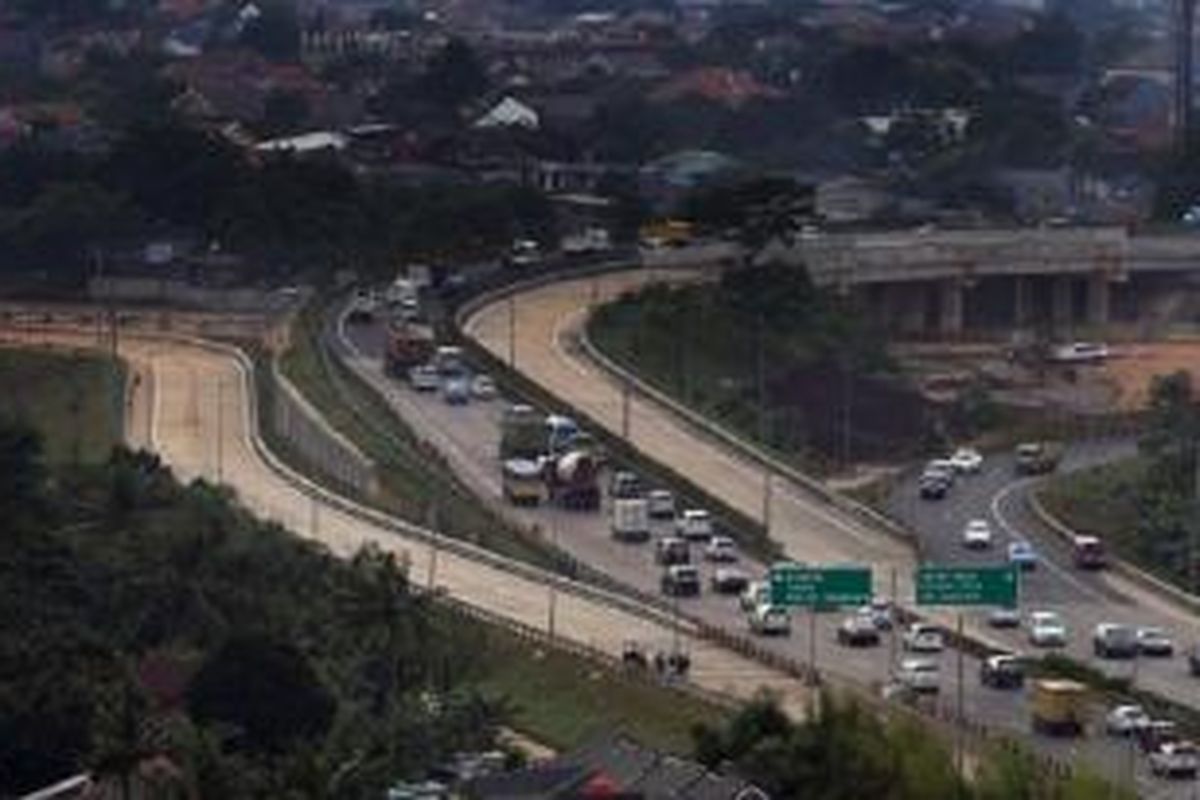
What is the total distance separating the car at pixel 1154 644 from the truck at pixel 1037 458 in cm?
1070

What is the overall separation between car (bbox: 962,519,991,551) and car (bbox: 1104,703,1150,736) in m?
8.93

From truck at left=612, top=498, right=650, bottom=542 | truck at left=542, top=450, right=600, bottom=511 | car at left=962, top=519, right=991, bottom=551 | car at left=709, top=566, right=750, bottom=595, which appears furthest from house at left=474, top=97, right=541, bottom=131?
car at left=709, top=566, right=750, bottom=595

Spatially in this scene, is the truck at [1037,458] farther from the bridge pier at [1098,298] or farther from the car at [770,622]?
the bridge pier at [1098,298]

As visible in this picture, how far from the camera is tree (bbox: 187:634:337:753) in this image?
26.7 meters

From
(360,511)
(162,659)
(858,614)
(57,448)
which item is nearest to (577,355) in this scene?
(57,448)

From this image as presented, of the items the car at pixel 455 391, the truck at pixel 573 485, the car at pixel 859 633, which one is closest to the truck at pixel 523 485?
the truck at pixel 573 485

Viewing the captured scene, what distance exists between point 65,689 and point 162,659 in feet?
8.27

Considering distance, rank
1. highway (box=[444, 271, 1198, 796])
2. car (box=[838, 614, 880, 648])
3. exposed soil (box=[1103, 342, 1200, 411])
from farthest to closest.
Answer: exposed soil (box=[1103, 342, 1200, 411]), car (box=[838, 614, 880, 648]), highway (box=[444, 271, 1198, 796])

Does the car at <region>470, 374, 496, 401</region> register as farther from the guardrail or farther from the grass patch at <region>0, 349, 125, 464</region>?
the guardrail

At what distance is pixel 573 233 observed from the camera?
58656mm

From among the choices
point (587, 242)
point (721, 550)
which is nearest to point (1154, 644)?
point (721, 550)

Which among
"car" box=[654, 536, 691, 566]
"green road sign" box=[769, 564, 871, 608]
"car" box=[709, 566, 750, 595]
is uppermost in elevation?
"green road sign" box=[769, 564, 871, 608]

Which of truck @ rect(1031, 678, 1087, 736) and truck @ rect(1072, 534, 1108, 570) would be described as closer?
truck @ rect(1031, 678, 1087, 736)

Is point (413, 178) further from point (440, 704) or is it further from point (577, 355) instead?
point (440, 704)
